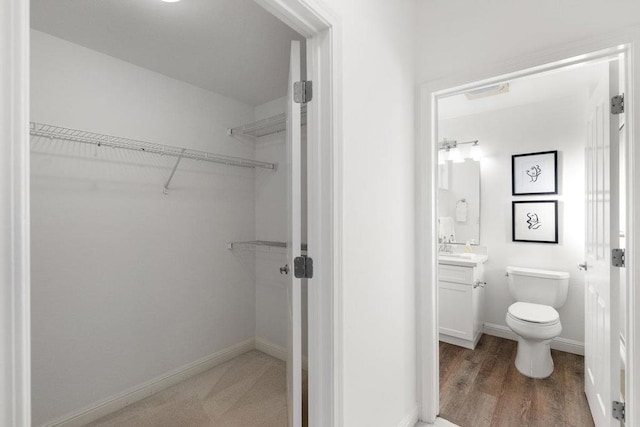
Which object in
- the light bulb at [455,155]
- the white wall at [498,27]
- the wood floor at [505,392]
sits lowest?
the wood floor at [505,392]

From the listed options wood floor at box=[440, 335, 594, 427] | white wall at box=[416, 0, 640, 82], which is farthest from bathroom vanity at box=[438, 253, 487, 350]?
white wall at box=[416, 0, 640, 82]

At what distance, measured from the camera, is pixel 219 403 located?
2.21 m

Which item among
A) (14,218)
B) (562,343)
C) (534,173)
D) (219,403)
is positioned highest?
(534,173)

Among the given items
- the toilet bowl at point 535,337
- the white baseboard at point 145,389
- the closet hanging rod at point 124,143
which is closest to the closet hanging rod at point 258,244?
the closet hanging rod at point 124,143

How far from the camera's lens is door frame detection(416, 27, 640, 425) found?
133cm

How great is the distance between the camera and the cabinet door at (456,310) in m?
2.96

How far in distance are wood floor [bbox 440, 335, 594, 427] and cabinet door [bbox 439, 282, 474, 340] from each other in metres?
0.18

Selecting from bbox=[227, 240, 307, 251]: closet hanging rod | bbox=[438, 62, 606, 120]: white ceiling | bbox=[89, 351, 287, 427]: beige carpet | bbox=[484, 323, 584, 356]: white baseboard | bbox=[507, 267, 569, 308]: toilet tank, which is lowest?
bbox=[89, 351, 287, 427]: beige carpet

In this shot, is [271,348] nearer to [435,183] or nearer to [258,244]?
Result: [258,244]

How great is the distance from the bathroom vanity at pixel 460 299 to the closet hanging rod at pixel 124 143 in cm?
207

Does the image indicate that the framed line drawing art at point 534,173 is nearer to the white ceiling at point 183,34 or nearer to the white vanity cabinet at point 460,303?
the white vanity cabinet at point 460,303

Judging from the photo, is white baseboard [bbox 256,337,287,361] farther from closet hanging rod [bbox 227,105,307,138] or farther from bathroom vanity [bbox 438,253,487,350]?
closet hanging rod [bbox 227,105,307,138]

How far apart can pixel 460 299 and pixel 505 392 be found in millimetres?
886

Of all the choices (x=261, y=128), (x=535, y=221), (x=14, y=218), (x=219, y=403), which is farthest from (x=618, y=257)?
(x=261, y=128)
